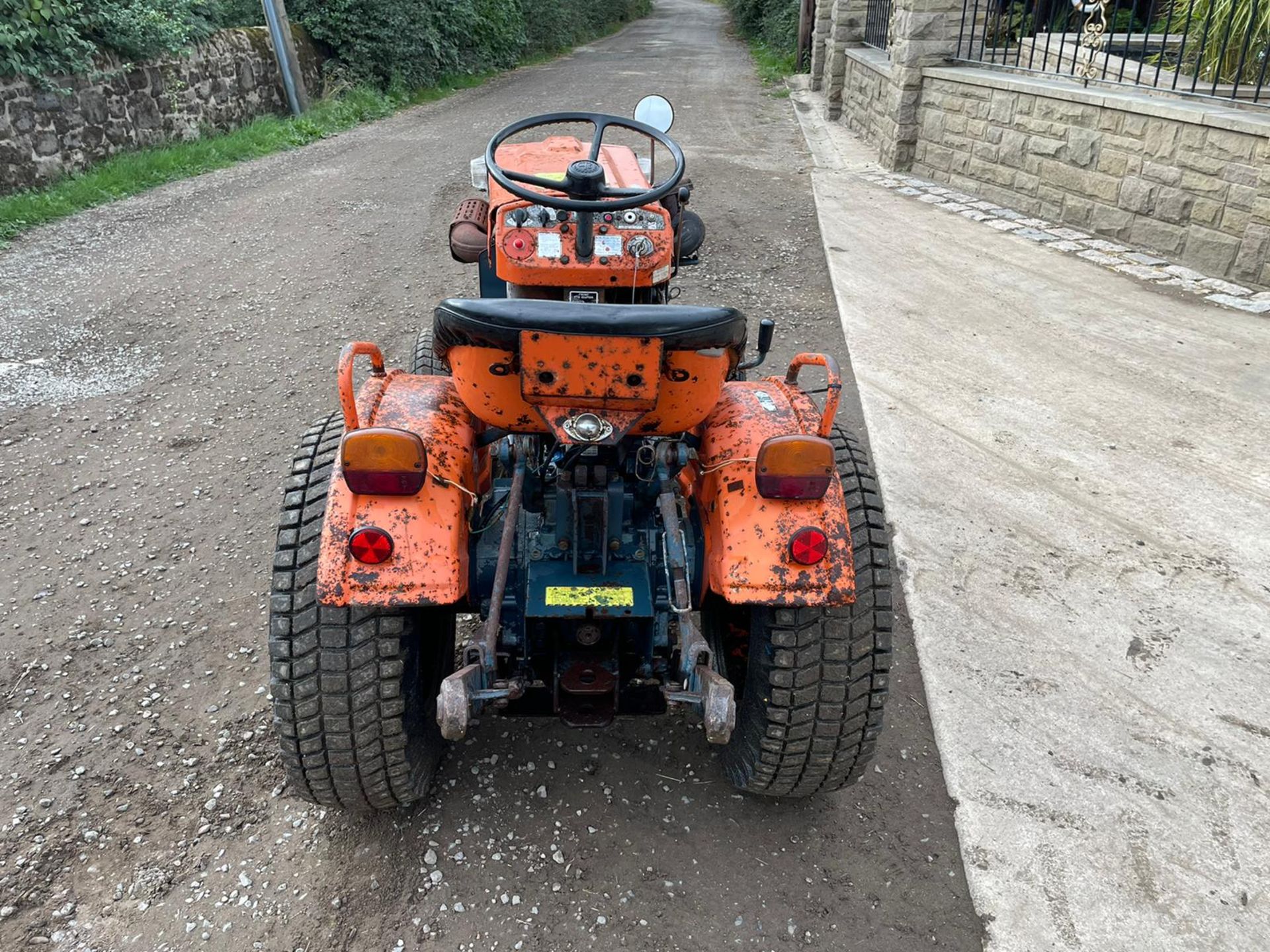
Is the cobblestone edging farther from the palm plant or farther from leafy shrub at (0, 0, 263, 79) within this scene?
leafy shrub at (0, 0, 263, 79)

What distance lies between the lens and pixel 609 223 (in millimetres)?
2988

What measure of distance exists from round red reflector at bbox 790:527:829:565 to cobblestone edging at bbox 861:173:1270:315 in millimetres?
5382

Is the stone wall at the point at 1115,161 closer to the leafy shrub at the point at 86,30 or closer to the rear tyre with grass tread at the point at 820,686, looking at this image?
the rear tyre with grass tread at the point at 820,686

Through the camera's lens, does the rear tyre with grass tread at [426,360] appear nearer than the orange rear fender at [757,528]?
No

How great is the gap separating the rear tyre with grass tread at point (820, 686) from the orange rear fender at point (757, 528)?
125 mm

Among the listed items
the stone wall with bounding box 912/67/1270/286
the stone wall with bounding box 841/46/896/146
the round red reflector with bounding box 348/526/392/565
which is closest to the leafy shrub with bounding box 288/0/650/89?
the stone wall with bounding box 841/46/896/146

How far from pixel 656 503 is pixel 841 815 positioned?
103 centimetres

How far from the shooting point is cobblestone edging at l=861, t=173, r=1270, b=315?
244 inches

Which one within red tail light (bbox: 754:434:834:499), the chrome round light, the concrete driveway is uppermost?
the chrome round light

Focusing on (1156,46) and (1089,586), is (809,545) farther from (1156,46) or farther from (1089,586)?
(1156,46)

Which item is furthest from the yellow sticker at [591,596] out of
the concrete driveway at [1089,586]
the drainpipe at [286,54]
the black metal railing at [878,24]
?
the drainpipe at [286,54]

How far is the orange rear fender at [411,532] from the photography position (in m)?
2.02

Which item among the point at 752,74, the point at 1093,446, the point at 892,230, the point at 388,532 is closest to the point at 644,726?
the point at 388,532

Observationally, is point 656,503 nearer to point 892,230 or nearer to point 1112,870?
point 1112,870
